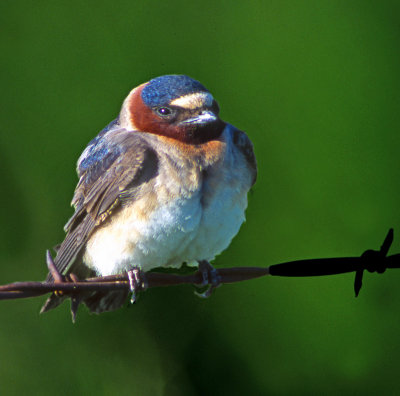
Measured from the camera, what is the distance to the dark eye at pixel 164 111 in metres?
2.78

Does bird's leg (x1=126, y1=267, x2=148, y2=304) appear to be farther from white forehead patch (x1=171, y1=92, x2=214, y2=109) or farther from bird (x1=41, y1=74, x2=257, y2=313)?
white forehead patch (x1=171, y1=92, x2=214, y2=109)

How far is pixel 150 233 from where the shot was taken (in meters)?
2.68

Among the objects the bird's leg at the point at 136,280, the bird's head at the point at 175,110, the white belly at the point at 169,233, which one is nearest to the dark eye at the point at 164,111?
the bird's head at the point at 175,110

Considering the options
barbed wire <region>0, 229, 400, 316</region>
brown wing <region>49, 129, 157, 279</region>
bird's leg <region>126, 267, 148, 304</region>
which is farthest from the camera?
brown wing <region>49, 129, 157, 279</region>

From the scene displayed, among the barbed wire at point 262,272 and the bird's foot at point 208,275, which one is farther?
the bird's foot at point 208,275

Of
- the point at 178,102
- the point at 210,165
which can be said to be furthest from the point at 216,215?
the point at 178,102

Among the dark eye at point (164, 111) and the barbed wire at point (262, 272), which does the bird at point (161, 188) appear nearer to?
the dark eye at point (164, 111)

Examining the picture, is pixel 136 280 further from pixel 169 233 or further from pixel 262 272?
pixel 262 272

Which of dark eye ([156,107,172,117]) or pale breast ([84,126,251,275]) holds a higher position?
dark eye ([156,107,172,117])

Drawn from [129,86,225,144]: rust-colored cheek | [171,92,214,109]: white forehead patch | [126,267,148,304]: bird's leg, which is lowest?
[126,267,148,304]: bird's leg

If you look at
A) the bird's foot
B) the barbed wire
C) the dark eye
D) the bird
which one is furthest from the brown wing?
the barbed wire

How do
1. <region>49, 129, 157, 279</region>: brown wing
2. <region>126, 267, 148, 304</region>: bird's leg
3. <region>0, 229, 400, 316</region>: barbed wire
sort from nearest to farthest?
<region>0, 229, 400, 316</region>: barbed wire → <region>126, 267, 148, 304</region>: bird's leg → <region>49, 129, 157, 279</region>: brown wing

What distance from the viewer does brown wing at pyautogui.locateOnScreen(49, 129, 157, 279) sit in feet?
8.91

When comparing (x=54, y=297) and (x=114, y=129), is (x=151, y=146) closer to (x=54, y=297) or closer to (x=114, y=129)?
(x=114, y=129)
